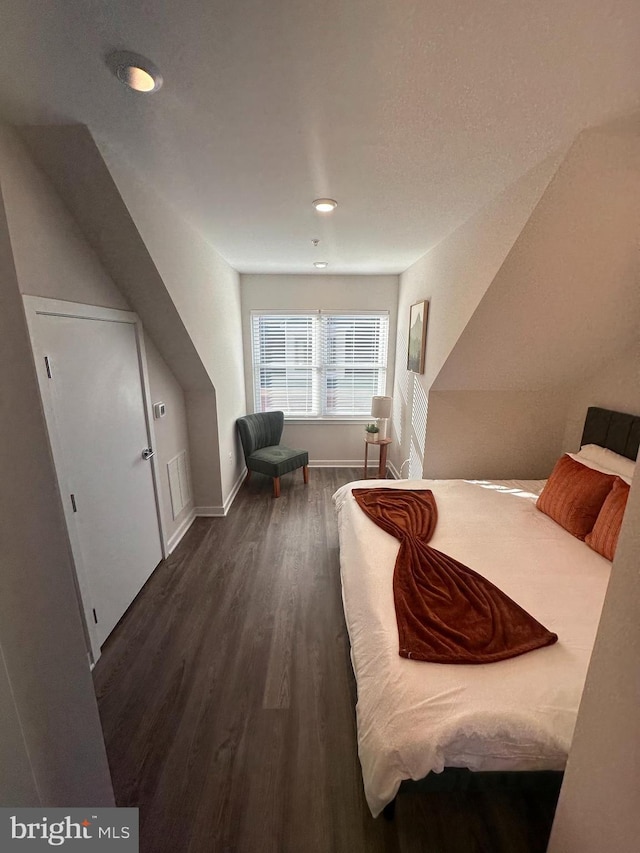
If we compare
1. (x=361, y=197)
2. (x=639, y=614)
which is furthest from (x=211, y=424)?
(x=639, y=614)

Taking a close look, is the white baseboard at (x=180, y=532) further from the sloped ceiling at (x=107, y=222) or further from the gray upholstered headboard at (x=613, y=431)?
the gray upholstered headboard at (x=613, y=431)

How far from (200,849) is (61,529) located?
1.31m

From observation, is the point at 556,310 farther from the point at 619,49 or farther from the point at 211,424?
the point at 211,424

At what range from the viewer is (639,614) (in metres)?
0.63

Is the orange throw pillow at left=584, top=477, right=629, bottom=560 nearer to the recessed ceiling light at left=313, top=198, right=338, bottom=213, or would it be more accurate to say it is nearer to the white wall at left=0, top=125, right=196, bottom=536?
the recessed ceiling light at left=313, top=198, right=338, bottom=213

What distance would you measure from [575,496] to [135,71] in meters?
2.91

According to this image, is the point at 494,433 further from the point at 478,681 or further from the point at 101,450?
the point at 101,450

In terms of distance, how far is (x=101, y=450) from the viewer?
6.40 ft

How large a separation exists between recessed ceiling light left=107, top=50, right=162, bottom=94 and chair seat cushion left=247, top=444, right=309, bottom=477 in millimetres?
3070

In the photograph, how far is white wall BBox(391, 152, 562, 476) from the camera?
176 centimetres

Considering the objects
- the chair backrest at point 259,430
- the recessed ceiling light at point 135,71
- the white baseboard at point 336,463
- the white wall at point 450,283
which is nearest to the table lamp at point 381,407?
the white wall at point 450,283

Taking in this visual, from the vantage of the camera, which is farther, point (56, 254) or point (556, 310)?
point (556, 310)

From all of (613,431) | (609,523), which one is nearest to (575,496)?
(609,523)

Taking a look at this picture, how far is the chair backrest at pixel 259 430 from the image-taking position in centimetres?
394
